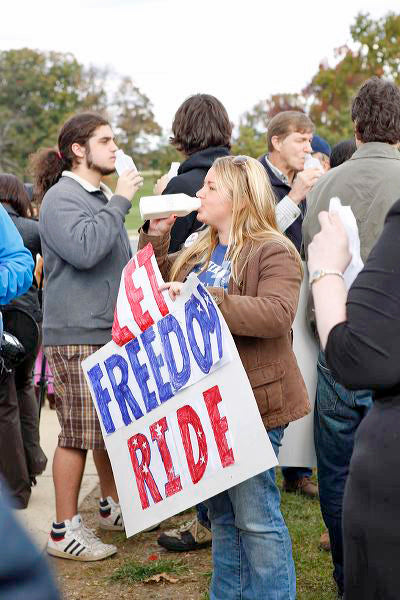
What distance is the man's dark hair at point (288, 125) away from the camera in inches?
209

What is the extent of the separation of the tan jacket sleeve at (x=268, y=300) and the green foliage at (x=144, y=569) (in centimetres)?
166

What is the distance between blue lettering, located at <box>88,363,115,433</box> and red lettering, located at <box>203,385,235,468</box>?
0.63 metres

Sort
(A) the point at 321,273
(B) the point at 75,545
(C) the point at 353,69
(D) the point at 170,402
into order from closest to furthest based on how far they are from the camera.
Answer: (A) the point at 321,273 → (D) the point at 170,402 → (B) the point at 75,545 → (C) the point at 353,69

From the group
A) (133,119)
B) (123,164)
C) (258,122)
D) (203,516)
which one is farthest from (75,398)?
(133,119)

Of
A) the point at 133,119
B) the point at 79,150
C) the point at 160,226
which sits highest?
the point at 79,150

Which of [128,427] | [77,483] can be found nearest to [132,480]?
[128,427]

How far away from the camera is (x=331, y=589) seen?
4.03m

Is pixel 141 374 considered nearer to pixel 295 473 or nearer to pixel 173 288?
pixel 173 288

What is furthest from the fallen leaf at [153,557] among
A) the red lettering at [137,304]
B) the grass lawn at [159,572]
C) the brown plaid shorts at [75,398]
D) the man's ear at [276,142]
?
the man's ear at [276,142]

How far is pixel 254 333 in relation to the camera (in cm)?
318

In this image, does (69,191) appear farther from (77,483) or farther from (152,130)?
(152,130)

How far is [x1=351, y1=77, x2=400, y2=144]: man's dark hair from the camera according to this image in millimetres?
3641

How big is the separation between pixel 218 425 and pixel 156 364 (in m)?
0.38

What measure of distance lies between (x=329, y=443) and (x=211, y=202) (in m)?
1.11
